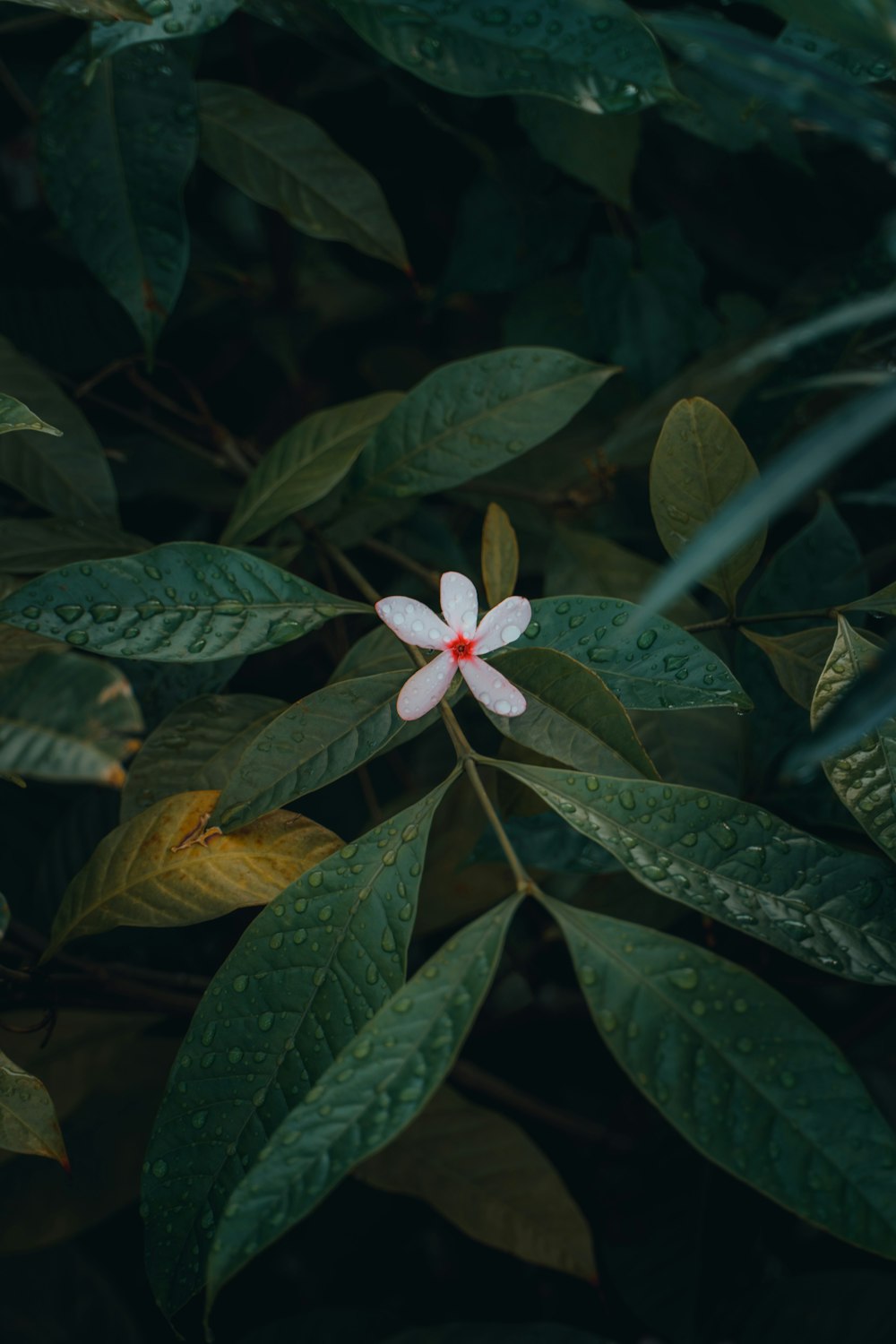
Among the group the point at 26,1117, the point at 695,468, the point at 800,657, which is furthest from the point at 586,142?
the point at 26,1117

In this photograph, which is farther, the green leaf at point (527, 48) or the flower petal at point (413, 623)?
the green leaf at point (527, 48)

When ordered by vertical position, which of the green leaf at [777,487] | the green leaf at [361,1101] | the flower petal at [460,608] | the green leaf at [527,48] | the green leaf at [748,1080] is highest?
the green leaf at [527,48]

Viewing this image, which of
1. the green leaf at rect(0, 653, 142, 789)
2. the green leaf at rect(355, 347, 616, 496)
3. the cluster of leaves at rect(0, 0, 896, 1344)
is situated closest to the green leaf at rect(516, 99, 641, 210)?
the cluster of leaves at rect(0, 0, 896, 1344)

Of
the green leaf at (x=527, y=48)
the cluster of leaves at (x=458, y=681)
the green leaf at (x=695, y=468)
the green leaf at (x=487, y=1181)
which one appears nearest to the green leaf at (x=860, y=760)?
the cluster of leaves at (x=458, y=681)

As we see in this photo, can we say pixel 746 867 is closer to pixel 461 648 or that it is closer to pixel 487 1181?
pixel 461 648

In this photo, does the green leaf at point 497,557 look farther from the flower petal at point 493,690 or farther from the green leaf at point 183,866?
the green leaf at point 183,866

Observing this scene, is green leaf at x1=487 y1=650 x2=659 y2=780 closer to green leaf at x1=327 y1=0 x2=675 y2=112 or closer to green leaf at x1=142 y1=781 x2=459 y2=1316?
green leaf at x1=142 y1=781 x2=459 y2=1316
